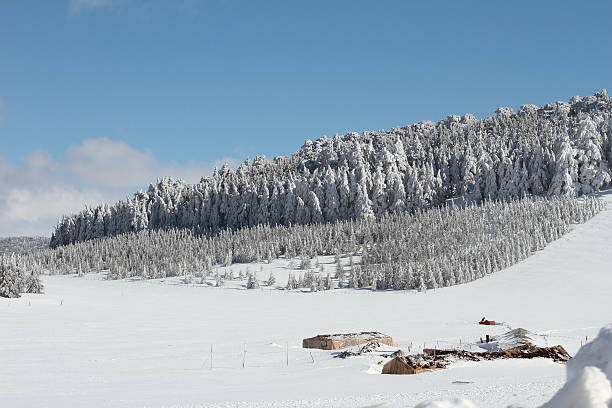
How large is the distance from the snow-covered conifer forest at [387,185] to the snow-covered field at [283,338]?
35.6 m

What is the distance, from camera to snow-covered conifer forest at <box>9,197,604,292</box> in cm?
8431

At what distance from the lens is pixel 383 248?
105 metres

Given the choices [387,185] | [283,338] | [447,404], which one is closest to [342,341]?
[283,338]

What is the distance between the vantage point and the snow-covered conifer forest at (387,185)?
122m

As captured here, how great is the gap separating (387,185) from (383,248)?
176 feet

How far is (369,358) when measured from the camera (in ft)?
86.3

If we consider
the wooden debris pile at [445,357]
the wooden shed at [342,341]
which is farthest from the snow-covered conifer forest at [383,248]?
the wooden debris pile at [445,357]

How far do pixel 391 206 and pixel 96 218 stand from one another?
10720cm

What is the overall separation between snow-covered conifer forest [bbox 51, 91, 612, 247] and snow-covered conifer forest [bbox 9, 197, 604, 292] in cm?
1091

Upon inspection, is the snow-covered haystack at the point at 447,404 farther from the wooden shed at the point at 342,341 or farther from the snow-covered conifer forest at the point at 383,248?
the snow-covered conifer forest at the point at 383,248

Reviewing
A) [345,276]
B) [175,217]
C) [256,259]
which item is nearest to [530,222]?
[345,276]

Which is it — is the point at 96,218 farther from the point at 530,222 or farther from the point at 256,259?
the point at 530,222

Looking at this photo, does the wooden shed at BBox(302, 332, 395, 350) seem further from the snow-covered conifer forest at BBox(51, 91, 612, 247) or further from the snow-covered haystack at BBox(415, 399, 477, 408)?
the snow-covered conifer forest at BBox(51, 91, 612, 247)

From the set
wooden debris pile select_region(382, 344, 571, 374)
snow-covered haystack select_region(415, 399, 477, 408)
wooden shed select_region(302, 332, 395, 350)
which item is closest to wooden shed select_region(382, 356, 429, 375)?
wooden debris pile select_region(382, 344, 571, 374)
